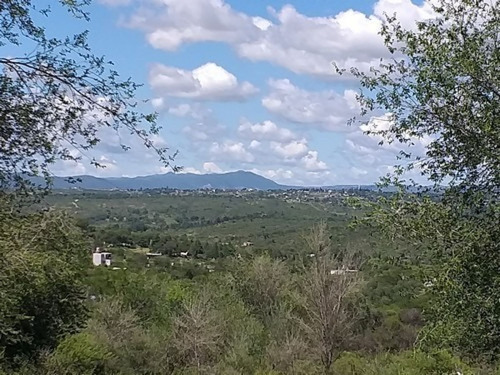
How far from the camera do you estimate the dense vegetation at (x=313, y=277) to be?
4.64 meters

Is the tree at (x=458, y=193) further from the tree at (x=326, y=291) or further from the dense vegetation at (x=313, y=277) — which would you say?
the tree at (x=326, y=291)

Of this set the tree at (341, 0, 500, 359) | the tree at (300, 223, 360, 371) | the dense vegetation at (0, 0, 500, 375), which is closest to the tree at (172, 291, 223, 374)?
the dense vegetation at (0, 0, 500, 375)

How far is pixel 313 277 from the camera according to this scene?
1058 inches

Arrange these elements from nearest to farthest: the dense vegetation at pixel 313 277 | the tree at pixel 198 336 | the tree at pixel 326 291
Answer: the dense vegetation at pixel 313 277 < the tree at pixel 326 291 < the tree at pixel 198 336

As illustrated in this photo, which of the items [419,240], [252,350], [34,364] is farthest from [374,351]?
[419,240]

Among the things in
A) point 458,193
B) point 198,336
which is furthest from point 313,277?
point 458,193

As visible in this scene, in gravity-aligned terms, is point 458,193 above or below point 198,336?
above

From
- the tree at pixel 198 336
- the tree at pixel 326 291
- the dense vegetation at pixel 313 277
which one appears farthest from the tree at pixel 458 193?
the tree at pixel 198 336

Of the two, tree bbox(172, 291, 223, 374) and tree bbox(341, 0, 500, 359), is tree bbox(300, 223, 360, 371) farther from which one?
tree bbox(341, 0, 500, 359)

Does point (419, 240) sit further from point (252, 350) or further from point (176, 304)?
point (176, 304)

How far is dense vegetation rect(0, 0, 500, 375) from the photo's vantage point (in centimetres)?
464

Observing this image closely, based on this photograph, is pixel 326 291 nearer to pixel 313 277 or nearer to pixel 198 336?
pixel 313 277

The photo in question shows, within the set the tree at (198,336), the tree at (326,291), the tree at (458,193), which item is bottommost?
the tree at (198,336)

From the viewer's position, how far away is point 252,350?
1271 inches
